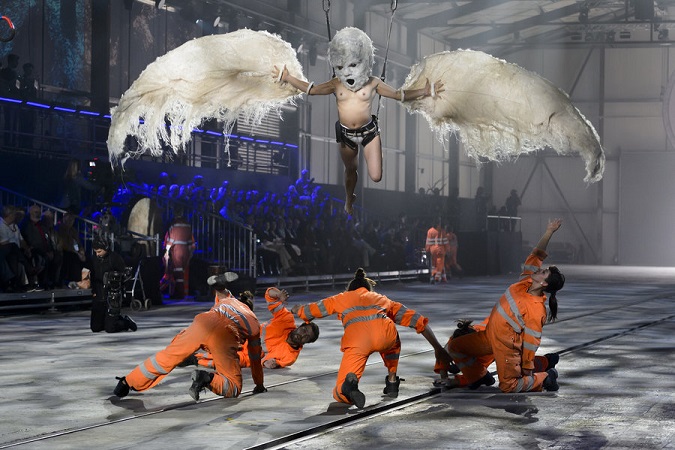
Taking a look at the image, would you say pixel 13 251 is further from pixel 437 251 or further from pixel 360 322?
pixel 437 251

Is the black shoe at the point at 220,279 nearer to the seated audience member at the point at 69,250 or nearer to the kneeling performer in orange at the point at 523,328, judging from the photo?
the kneeling performer in orange at the point at 523,328

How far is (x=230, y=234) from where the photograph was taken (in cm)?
2483

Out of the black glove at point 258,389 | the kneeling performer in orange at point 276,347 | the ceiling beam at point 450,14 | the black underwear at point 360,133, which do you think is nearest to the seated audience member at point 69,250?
the kneeling performer in orange at point 276,347

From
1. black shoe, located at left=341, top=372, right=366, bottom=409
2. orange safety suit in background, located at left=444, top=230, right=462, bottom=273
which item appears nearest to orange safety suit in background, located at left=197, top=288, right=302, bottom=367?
black shoe, located at left=341, top=372, right=366, bottom=409

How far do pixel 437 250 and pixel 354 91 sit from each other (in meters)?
26.5

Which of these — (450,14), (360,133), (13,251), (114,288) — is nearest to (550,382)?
(360,133)

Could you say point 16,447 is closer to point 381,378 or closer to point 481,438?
point 481,438

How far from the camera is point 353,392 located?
9.89 meters

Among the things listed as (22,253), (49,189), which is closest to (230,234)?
(49,189)

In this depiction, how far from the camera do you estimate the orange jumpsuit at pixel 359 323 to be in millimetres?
10203

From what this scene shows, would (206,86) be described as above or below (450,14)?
below

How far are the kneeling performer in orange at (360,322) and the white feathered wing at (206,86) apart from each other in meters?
2.56

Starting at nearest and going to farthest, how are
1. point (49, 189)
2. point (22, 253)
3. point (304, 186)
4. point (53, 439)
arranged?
point (53, 439)
point (22, 253)
point (49, 189)
point (304, 186)

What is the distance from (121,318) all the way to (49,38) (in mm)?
13100
